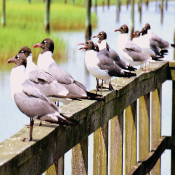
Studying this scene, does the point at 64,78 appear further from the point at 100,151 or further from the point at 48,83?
the point at 100,151

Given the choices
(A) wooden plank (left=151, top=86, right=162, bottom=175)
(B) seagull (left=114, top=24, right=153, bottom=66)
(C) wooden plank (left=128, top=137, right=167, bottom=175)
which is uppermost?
(B) seagull (left=114, top=24, right=153, bottom=66)

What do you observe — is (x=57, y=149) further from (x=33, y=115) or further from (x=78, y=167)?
(x=78, y=167)

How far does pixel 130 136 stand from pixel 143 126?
21.9 inches

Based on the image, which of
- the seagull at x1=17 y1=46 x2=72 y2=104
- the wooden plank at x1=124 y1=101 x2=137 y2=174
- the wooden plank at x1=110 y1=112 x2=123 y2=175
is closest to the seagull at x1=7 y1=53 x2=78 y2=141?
the seagull at x1=17 y1=46 x2=72 y2=104

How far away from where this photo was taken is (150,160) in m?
5.05

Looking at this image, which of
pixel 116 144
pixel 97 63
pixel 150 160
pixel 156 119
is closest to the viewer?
pixel 116 144

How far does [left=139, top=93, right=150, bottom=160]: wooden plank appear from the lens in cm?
521

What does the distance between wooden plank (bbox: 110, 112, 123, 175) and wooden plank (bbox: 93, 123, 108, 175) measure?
1.22 ft

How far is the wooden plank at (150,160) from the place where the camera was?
4.64 meters

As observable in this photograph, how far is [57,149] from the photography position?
2771mm

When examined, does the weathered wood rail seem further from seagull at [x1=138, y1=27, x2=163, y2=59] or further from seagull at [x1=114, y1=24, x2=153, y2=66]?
seagull at [x1=138, y1=27, x2=163, y2=59]

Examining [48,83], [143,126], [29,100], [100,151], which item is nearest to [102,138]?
[100,151]

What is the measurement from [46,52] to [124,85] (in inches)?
30.7

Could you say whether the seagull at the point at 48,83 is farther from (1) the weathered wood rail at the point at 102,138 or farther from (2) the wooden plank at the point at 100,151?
(2) the wooden plank at the point at 100,151
